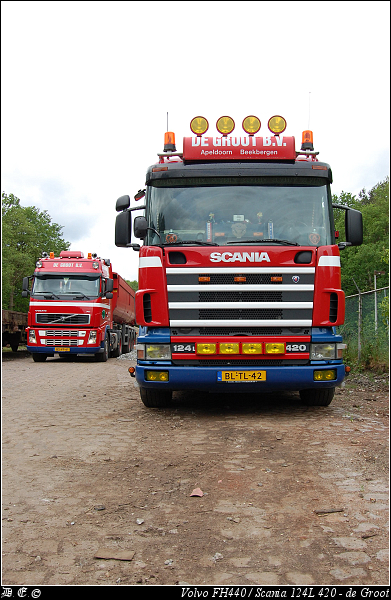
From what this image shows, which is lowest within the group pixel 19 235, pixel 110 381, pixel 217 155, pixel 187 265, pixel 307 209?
pixel 110 381

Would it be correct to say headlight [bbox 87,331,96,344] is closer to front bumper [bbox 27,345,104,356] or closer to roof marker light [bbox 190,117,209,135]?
front bumper [bbox 27,345,104,356]

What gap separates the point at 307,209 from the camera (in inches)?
274

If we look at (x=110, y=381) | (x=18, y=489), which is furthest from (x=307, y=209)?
(x=110, y=381)

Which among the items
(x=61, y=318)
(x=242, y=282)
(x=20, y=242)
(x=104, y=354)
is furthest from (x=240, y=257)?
(x=20, y=242)

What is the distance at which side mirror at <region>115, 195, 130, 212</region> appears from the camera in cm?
746

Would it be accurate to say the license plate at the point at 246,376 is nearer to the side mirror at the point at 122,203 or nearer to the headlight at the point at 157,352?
the headlight at the point at 157,352

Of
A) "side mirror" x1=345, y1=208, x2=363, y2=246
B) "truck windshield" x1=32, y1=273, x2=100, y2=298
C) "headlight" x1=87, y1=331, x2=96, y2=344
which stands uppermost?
"side mirror" x1=345, y1=208, x2=363, y2=246

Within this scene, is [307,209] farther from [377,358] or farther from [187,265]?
[377,358]

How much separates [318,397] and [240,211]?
2836 mm

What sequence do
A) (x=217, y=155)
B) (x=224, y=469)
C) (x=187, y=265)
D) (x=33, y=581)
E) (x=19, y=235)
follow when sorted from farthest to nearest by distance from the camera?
(x=19, y=235)
(x=217, y=155)
(x=187, y=265)
(x=224, y=469)
(x=33, y=581)

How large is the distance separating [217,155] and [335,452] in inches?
161

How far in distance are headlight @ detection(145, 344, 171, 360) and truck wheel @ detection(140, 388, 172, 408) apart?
2.73 feet

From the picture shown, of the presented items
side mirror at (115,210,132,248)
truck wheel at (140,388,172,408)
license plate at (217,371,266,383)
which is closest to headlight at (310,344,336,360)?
license plate at (217,371,266,383)

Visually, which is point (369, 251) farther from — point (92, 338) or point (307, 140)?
point (307, 140)
